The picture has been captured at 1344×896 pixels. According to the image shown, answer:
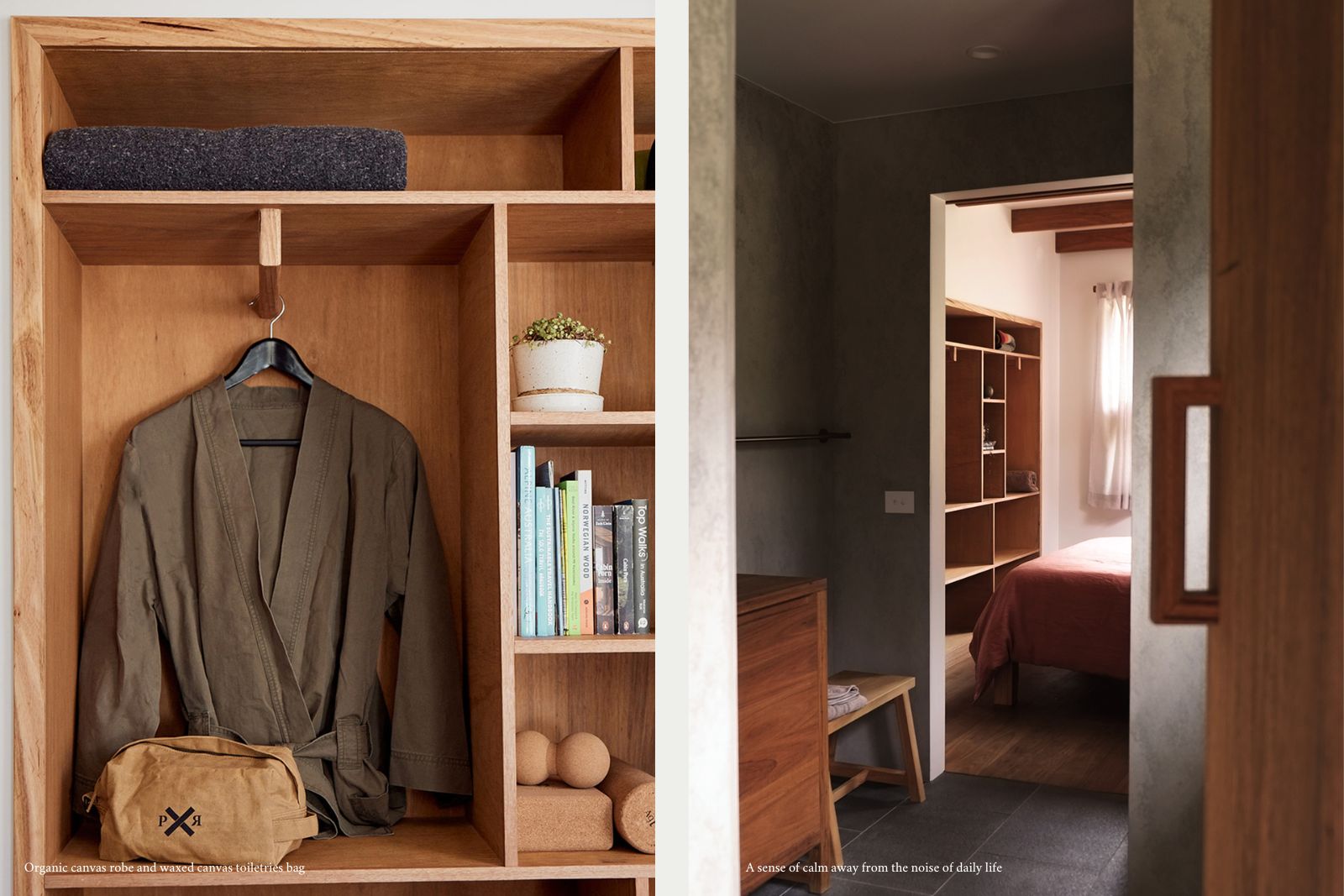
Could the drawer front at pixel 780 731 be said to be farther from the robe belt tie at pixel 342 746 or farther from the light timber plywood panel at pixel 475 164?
the light timber plywood panel at pixel 475 164

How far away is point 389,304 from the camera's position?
57.1 inches

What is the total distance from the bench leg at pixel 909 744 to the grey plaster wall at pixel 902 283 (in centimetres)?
16

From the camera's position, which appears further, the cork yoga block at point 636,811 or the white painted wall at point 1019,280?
the white painted wall at point 1019,280

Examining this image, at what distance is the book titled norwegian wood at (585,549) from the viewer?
4.16 ft

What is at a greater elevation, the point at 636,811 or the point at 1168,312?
the point at 1168,312

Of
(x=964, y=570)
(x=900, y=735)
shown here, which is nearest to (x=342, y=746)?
(x=900, y=735)

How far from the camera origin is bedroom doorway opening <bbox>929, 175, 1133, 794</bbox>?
3.07 meters

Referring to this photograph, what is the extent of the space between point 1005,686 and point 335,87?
310 centimetres

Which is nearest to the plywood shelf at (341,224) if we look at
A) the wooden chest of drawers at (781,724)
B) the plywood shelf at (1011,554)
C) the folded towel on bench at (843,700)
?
the wooden chest of drawers at (781,724)

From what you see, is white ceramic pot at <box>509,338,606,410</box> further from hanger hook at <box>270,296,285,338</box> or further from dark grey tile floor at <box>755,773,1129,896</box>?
dark grey tile floor at <box>755,773,1129,896</box>

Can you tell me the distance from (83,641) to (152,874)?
0.32m

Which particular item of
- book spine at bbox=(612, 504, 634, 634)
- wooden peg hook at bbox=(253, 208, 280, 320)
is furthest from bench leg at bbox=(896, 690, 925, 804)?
wooden peg hook at bbox=(253, 208, 280, 320)

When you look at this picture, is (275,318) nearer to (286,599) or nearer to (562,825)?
(286,599)

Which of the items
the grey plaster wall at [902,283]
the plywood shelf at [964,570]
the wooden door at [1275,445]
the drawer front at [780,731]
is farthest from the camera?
the plywood shelf at [964,570]
